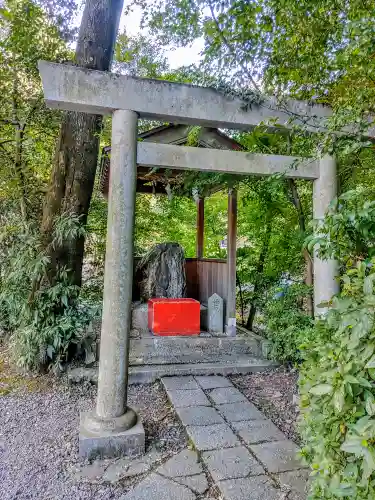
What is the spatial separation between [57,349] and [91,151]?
96.0 inches

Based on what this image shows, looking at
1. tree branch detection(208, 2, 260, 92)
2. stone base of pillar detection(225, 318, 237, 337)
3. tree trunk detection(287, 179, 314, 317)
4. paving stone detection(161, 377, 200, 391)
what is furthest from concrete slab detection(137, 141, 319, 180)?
stone base of pillar detection(225, 318, 237, 337)

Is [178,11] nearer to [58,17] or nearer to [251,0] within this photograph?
[251,0]

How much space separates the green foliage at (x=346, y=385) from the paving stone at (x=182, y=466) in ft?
3.59

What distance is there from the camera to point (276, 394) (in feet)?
12.7

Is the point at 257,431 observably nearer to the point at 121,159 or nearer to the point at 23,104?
the point at 121,159

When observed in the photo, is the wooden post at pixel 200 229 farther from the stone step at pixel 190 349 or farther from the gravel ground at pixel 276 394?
the gravel ground at pixel 276 394

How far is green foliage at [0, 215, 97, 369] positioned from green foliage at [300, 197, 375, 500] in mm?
2954

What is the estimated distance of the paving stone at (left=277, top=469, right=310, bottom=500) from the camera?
6.93ft

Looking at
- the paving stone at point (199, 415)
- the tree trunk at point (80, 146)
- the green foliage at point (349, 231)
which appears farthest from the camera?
the tree trunk at point (80, 146)

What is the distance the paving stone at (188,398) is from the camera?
3.49 meters

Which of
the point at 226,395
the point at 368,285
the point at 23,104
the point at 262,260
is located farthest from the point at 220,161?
the point at 23,104

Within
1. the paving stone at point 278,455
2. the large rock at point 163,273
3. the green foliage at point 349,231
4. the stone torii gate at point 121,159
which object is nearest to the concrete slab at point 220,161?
the stone torii gate at point 121,159

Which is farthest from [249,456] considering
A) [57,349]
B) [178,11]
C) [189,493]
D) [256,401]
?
[178,11]

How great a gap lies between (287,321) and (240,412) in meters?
1.54
